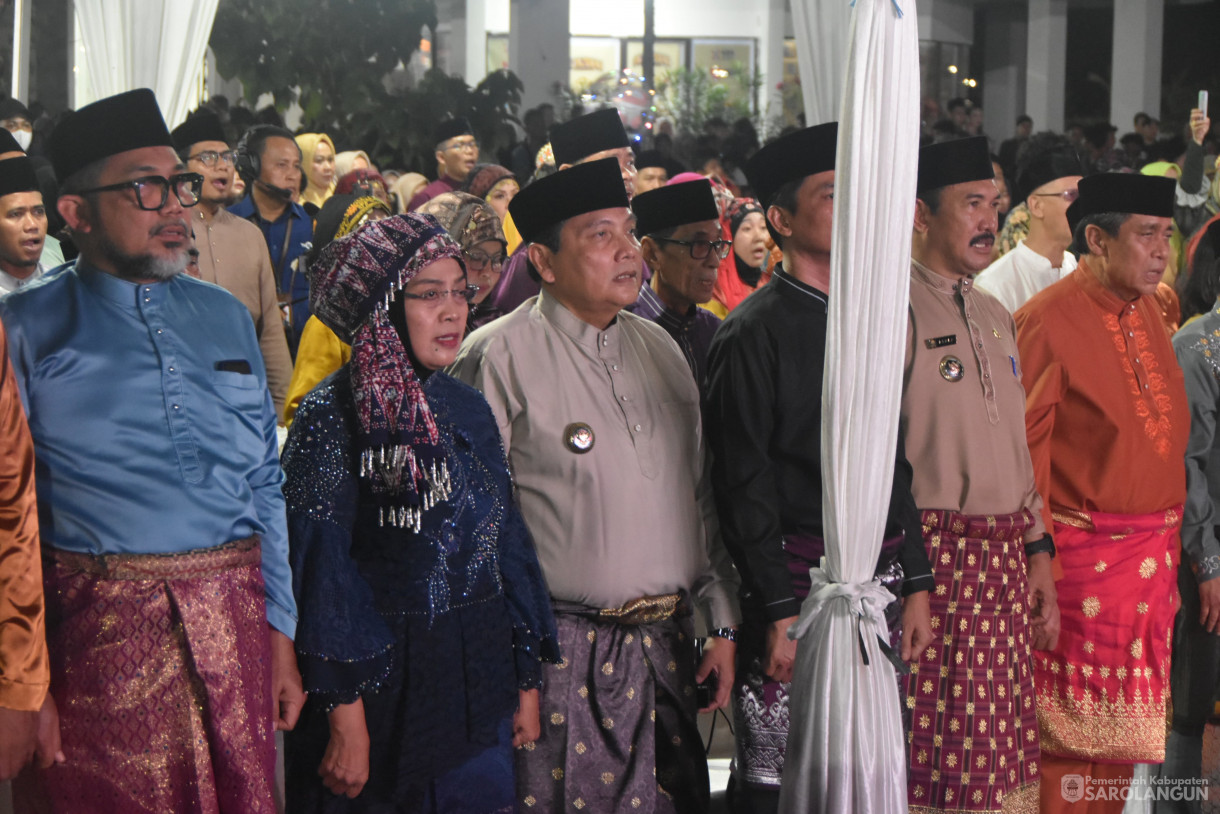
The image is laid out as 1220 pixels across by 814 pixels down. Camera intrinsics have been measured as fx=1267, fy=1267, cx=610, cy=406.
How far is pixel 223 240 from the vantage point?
4.71 meters

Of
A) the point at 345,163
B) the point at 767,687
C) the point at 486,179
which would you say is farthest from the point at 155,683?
the point at 345,163

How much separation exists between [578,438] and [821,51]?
0.97 meters

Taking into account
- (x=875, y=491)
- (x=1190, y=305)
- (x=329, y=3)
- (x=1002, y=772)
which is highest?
(x=329, y=3)

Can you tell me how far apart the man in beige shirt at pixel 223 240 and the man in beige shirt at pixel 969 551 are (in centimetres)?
244

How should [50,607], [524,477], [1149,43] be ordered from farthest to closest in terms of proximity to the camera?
[1149,43] → [524,477] → [50,607]

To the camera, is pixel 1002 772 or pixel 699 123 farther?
pixel 699 123

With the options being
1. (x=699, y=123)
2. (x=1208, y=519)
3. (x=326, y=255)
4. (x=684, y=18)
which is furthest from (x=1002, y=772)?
(x=684, y=18)

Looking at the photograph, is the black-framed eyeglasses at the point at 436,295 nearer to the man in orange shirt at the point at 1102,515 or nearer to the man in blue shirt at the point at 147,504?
the man in blue shirt at the point at 147,504

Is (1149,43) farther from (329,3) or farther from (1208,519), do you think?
(1208,519)

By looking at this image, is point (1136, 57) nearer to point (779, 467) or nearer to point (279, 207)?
point (279, 207)

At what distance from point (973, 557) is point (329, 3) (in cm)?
773

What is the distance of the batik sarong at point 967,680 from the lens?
9.82ft

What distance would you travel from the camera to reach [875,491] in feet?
7.73

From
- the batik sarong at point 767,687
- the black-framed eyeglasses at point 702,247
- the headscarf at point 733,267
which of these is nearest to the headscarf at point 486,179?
the headscarf at point 733,267
